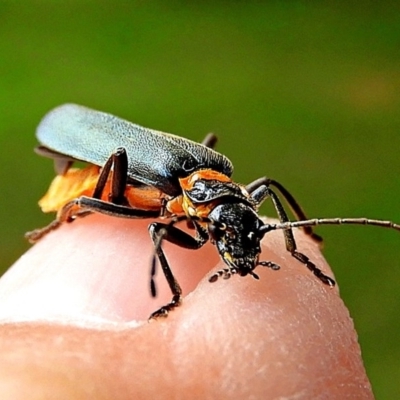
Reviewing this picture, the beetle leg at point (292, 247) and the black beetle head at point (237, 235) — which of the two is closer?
the black beetle head at point (237, 235)

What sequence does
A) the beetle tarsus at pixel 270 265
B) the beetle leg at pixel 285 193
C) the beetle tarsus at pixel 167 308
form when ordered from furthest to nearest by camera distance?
1. the beetle leg at pixel 285 193
2. the beetle tarsus at pixel 270 265
3. the beetle tarsus at pixel 167 308

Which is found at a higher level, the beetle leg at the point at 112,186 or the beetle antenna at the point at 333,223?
the beetle antenna at the point at 333,223

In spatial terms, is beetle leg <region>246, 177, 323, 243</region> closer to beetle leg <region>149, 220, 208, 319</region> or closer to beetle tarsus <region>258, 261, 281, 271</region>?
beetle leg <region>149, 220, 208, 319</region>

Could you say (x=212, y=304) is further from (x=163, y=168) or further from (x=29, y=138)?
(x=29, y=138)

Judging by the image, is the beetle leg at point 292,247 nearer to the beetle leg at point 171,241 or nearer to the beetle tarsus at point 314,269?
the beetle tarsus at point 314,269

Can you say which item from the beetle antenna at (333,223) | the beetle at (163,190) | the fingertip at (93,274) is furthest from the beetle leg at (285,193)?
the beetle antenna at (333,223)

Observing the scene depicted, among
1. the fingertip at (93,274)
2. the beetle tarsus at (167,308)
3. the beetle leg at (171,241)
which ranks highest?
the beetle leg at (171,241)
